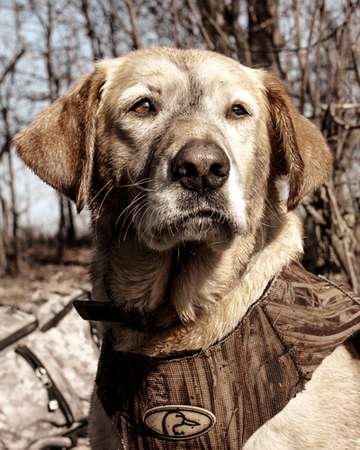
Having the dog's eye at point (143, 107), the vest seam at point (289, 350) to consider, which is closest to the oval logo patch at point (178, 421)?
the vest seam at point (289, 350)

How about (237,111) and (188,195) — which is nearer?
(188,195)

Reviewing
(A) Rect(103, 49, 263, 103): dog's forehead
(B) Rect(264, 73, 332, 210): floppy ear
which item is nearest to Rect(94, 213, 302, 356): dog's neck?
(B) Rect(264, 73, 332, 210): floppy ear

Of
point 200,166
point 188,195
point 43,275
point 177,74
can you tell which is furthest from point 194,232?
point 43,275

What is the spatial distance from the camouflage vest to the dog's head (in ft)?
1.34

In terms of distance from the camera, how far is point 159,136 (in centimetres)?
300

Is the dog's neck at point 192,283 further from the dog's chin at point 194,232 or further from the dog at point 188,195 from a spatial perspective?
the dog's chin at point 194,232

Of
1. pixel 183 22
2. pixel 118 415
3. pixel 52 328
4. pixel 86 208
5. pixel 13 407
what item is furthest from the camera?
pixel 183 22

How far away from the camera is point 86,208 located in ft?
10.8

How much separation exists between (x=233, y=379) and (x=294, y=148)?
3.94 feet

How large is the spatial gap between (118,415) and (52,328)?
2402mm

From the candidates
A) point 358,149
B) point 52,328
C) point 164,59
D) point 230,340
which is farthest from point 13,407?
point 358,149

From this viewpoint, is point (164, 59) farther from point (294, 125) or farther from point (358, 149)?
point (358, 149)

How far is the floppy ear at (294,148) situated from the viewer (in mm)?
3205

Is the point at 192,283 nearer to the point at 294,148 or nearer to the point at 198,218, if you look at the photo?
the point at 198,218
